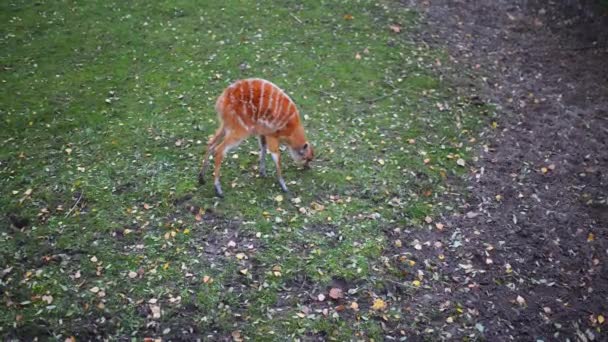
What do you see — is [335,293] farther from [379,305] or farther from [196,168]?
[196,168]

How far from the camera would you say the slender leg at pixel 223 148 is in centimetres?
644

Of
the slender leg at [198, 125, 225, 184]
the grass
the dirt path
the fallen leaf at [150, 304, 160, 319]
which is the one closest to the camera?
the fallen leaf at [150, 304, 160, 319]

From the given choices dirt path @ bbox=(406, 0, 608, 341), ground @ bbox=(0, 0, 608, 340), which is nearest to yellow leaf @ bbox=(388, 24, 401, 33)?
ground @ bbox=(0, 0, 608, 340)

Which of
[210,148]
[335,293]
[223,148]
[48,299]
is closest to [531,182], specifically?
[335,293]

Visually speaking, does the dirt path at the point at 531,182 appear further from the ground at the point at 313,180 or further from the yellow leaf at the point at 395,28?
the yellow leaf at the point at 395,28

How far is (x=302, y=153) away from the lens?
273 inches

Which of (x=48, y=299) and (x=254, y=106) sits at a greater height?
(x=254, y=106)

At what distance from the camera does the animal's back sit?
6355 millimetres

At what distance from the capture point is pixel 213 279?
5.66 m

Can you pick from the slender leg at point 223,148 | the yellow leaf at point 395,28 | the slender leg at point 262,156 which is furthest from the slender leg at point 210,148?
the yellow leaf at point 395,28

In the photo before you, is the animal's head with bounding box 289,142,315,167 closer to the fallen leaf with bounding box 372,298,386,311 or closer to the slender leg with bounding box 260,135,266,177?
the slender leg with bounding box 260,135,266,177

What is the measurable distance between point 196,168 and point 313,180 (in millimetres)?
1521

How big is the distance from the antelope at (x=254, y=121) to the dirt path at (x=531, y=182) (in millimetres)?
2026

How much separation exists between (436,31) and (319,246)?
19.9 ft
